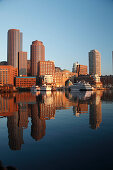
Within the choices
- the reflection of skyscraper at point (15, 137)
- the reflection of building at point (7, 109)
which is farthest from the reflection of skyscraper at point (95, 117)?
the reflection of building at point (7, 109)

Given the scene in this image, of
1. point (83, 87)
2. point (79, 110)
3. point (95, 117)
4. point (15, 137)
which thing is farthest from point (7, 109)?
point (83, 87)

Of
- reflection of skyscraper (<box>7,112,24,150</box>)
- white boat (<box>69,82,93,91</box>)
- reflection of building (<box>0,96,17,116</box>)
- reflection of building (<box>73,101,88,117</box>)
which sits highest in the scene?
white boat (<box>69,82,93,91</box>)

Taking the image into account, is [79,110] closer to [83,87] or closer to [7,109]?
[7,109]

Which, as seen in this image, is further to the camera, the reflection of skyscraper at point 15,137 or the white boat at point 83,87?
the white boat at point 83,87

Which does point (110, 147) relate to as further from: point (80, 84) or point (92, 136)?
point (80, 84)

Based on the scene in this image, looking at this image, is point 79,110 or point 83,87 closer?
point 79,110

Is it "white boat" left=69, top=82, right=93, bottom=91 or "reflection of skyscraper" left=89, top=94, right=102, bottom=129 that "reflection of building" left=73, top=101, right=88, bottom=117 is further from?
"white boat" left=69, top=82, right=93, bottom=91

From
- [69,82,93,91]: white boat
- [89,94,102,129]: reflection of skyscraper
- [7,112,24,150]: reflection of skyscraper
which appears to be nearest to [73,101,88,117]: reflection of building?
[89,94,102,129]: reflection of skyscraper

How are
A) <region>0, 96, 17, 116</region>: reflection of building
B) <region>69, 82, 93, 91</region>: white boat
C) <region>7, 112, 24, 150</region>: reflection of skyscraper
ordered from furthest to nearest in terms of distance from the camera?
<region>69, 82, 93, 91</region>: white boat, <region>0, 96, 17, 116</region>: reflection of building, <region>7, 112, 24, 150</region>: reflection of skyscraper

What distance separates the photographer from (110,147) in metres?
11.7

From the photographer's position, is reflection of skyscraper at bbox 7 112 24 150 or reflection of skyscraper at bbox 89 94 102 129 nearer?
reflection of skyscraper at bbox 7 112 24 150

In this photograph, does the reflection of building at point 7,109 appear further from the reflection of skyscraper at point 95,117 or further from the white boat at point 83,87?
the white boat at point 83,87

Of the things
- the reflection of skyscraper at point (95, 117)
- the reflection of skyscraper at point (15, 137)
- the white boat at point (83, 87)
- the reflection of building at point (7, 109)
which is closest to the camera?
the reflection of skyscraper at point (15, 137)

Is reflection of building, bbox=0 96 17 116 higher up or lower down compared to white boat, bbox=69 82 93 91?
lower down
